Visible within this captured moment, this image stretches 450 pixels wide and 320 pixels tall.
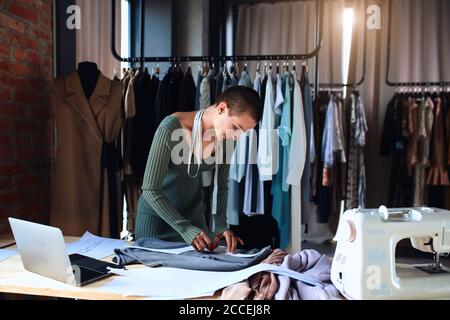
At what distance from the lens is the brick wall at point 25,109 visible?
1638 mm

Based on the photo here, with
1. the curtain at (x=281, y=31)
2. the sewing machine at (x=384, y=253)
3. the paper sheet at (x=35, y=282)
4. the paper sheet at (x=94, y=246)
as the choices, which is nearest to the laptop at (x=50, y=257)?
the paper sheet at (x=35, y=282)

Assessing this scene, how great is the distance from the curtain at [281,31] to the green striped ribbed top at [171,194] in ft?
5.85

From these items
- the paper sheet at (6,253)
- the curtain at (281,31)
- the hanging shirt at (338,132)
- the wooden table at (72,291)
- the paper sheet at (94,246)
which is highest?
the curtain at (281,31)

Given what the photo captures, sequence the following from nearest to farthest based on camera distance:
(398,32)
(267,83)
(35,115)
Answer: (35,115) < (267,83) < (398,32)

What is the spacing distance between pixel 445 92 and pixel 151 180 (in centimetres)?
230

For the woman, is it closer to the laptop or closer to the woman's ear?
the woman's ear

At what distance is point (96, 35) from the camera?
2.08 meters

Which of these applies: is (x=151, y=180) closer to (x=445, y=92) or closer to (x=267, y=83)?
(x=267, y=83)

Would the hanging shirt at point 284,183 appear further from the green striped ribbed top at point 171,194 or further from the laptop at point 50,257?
the laptop at point 50,257

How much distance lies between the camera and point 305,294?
897 mm

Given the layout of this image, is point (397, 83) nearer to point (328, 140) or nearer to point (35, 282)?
point (328, 140)

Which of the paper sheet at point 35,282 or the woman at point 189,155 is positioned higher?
the woman at point 189,155

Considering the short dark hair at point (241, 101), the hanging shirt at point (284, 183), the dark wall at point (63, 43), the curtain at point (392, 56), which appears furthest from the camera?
the curtain at point (392, 56)
